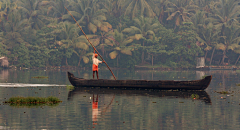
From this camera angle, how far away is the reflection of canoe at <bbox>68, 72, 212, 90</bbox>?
26.0m

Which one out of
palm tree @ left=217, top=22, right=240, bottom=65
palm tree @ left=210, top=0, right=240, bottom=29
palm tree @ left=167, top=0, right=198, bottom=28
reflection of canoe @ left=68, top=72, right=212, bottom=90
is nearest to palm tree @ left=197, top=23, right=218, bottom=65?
palm tree @ left=217, top=22, right=240, bottom=65

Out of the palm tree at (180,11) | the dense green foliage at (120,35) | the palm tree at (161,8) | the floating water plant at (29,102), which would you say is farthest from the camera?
the palm tree at (161,8)

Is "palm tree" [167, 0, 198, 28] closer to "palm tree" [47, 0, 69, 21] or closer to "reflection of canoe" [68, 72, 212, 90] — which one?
"palm tree" [47, 0, 69, 21]

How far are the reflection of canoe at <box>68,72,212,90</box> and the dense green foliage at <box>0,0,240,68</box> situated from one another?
43210 mm

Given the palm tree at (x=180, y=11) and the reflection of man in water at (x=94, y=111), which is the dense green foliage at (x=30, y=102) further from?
the palm tree at (x=180, y=11)

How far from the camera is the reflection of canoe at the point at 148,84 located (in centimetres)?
2598

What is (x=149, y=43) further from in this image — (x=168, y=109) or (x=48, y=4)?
(x=168, y=109)

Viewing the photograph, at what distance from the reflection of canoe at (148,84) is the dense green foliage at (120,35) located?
4321 centimetres

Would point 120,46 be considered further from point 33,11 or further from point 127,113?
point 127,113

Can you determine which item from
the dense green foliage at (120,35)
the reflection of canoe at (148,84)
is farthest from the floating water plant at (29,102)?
the dense green foliage at (120,35)

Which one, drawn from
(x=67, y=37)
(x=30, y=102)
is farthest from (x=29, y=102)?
(x=67, y=37)

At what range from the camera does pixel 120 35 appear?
242ft

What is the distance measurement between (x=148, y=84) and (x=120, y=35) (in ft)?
156

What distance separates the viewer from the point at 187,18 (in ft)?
263
